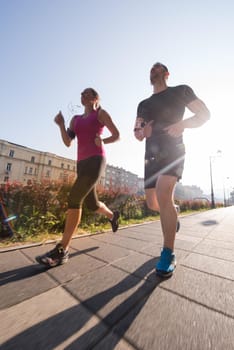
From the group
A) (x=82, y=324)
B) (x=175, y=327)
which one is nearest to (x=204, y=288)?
(x=175, y=327)

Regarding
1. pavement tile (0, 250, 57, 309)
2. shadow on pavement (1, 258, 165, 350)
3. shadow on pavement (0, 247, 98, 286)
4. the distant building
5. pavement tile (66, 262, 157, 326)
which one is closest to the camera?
shadow on pavement (1, 258, 165, 350)

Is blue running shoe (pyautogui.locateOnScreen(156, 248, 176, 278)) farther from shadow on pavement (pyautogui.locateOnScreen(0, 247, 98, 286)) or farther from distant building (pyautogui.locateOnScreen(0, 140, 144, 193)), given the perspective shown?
distant building (pyautogui.locateOnScreen(0, 140, 144, 193))

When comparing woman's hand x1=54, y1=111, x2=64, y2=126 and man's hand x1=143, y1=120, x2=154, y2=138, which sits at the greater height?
woman's hand x1=54, y1=111, x2=64, y2=126

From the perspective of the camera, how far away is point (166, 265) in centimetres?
146

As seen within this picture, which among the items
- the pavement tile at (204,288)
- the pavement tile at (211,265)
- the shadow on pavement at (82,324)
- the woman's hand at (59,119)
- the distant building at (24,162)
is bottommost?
the shadow on pavement at (82,324)

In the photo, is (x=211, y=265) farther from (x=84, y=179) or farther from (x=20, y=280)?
(x=20, y=280)

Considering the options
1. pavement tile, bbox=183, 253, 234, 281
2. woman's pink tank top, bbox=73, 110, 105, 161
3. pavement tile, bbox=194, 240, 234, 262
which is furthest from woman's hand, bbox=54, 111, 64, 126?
pavement tile, bbox=194, 240, 234, 262

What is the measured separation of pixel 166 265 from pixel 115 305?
60cm

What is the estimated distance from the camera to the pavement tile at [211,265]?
1562 millimetres

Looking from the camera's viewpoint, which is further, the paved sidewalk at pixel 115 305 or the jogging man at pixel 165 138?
the jogging man at pixel 165 138

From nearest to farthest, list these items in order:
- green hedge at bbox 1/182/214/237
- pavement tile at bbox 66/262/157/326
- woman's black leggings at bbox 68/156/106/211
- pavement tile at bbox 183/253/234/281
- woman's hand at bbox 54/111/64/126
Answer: pavement tile at bbox 66/262/157/326, pavement tile at bbox 183/253/234/281, woman's black leggings at bbox 68/156/106/211, woman's hand at bbox 54/111/64/126, green hedge at bbox 1/182/214/237

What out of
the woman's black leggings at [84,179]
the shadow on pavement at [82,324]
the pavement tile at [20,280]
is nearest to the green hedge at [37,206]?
the pavement tile at [20,280]

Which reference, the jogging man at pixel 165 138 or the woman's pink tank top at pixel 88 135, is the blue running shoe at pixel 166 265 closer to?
the jogging man at pixel 165 138

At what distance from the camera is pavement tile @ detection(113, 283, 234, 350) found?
2.52ft
